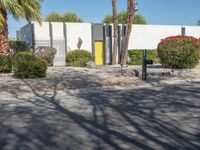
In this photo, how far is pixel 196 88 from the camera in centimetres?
1302

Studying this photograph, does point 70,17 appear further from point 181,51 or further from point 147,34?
point 181,51

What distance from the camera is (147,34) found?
3391cm

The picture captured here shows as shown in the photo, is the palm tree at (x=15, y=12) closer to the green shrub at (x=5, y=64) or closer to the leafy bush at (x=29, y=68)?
the green shrub at (x=5, y=64)

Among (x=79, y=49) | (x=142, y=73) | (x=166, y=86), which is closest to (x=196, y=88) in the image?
(x=166, y=86)

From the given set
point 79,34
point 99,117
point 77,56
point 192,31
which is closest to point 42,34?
point 79,34

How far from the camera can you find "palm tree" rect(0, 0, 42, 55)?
61.6 feet

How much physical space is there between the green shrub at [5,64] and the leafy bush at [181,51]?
329 inches

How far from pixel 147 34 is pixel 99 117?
26.3m

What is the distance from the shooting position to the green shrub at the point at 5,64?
18656mm

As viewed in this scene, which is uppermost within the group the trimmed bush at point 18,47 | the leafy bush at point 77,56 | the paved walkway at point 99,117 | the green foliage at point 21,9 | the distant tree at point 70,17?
the distant tree at point 70,17

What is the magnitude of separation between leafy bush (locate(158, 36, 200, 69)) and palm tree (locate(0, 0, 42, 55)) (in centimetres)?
736

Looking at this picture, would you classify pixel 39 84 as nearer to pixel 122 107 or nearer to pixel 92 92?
pixel 92 92

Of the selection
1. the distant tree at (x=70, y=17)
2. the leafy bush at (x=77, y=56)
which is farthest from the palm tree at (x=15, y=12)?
the distant tree at (x=70, y=17)

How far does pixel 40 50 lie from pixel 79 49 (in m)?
4.15
